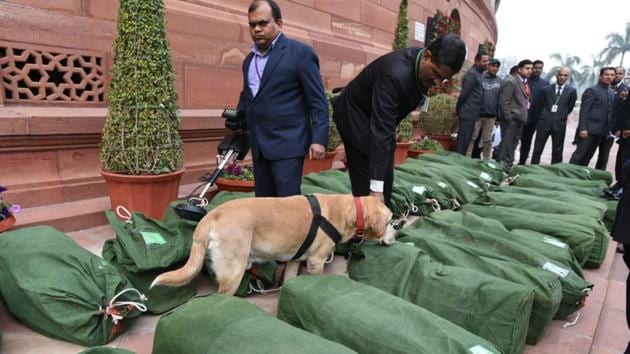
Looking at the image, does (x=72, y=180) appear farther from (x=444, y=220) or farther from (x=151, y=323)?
(x=444, y=220)

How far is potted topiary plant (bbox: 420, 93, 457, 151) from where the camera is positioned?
31.1 ft

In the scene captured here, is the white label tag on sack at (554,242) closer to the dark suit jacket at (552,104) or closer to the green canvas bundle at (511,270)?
the green canvas bundle at (511,270)

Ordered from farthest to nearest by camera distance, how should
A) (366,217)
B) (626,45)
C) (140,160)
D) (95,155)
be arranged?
(626,45), (95,155), (140,160), (366,217)

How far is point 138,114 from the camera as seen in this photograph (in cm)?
379

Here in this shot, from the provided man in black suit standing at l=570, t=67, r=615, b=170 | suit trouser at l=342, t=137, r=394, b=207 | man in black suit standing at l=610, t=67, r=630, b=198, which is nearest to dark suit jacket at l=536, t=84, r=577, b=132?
man in black suit standing at l=570, t=67, r=615, b=170

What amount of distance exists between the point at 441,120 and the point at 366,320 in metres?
8.27

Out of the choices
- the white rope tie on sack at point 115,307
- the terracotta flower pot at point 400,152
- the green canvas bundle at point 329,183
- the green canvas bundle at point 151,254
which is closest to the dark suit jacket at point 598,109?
the terracotta flower pot at point 400,152

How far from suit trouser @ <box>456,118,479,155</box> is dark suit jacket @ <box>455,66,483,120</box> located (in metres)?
0.11

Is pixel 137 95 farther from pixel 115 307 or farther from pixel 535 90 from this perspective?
pixel 535 90

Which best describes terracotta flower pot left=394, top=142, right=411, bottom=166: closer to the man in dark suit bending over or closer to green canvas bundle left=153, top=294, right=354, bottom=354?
the man in dark suit bending over

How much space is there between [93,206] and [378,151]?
300 centimetres

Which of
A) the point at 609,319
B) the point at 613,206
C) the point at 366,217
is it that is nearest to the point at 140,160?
the point at 366,217

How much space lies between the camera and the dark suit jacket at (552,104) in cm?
880

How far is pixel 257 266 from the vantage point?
3053 millimetres
